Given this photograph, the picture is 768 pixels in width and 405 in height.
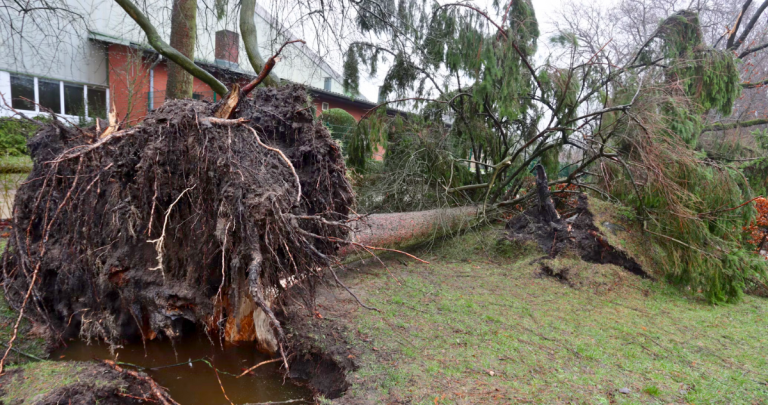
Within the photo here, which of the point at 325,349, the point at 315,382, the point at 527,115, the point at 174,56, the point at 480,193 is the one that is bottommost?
the point at 315,382

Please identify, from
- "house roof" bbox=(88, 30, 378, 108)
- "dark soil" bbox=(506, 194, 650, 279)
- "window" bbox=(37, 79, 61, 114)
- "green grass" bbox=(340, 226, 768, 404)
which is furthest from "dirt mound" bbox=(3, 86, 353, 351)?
"window" bbox=(37, 79, 61, 114)

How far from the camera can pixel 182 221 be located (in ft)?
9.46

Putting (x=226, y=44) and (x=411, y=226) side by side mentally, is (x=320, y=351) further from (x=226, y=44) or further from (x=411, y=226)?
(x=226, y=44)

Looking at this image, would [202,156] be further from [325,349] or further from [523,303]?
[523,303]

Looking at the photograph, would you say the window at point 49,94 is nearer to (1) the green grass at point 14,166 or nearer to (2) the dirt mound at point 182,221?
(1) the green grass at point 14,166

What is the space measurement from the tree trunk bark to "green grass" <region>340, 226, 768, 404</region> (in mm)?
4897

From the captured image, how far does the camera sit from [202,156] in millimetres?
2721

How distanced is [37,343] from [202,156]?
1918 millimetres

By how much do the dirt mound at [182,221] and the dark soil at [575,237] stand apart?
3.21m

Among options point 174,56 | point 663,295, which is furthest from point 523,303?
point 174,56

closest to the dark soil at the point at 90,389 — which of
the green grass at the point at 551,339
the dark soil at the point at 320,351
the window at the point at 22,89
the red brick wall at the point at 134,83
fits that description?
the dark soil at the point at 320,351

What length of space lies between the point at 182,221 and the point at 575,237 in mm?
4538

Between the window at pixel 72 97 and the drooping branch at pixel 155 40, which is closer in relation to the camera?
the drooping branch at pixel 155 40

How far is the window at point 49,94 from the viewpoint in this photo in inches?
441
